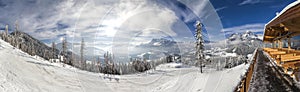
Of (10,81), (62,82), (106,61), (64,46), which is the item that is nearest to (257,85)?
(10,81)

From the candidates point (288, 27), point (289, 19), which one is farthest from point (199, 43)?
point (289, 19)

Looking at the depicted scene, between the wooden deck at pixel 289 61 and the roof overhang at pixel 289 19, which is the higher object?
the roof overhang at pixel 289 19

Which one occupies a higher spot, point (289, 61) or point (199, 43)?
point (199, 43)

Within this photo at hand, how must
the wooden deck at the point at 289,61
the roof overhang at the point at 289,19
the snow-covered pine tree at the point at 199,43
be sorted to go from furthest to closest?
the snow-covered pine tree at the point at 199,43
the wooden deck at the point at 289,61
the roof overhang at the point at 289,19

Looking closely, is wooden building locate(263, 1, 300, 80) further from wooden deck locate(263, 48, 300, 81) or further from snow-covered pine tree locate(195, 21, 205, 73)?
snow-covered pine tree locate(195, 21, 205, 73)

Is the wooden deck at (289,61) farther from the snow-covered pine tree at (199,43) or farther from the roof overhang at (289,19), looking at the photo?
the snow-covered pine tree at (199,43)

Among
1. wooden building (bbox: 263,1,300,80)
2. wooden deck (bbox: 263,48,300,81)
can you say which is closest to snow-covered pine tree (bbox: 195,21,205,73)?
wooden building (bbox: 263,1,300,80)

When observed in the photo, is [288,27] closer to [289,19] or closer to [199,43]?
[289,19]

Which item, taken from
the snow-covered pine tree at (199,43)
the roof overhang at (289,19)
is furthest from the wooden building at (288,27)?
the snow-covered pine tree at (199,43)

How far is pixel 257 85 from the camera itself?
609cm

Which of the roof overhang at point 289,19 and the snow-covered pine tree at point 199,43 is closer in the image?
the roof overhang at point 289,19

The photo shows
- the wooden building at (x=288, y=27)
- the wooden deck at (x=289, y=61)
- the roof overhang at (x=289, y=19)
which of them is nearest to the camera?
the roof overhang at (x=289, y=19)

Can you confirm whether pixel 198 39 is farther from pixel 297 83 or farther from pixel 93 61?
pixel 93 61

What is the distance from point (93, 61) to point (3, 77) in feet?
218
